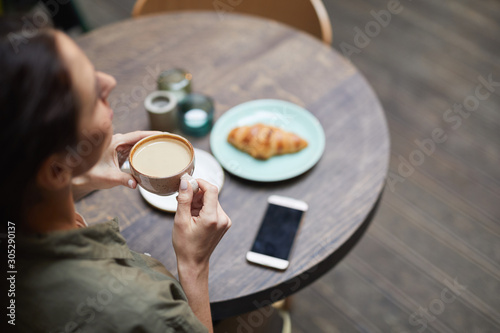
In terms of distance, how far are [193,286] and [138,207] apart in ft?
1.00

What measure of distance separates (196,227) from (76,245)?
0.22 m

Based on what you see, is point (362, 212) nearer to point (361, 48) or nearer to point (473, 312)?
point (473, 312)

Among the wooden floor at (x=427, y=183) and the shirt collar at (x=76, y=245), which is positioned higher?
the shirt collar at (x=76, y=245)

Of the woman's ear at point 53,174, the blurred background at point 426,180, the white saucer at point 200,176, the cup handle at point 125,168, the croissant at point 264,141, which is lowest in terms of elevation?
the blurred background at point 426,180

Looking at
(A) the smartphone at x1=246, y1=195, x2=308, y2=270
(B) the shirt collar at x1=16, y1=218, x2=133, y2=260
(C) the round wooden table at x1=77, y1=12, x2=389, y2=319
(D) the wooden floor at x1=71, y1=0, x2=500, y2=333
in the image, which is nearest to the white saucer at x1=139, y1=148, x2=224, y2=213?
(C) the round wooden table at x1=77, y1=12, x2=389, y2=319

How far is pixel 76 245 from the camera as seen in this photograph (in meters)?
0.74

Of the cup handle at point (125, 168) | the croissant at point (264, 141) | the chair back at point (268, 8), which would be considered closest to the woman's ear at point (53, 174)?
the cup handle at point (125, 168)

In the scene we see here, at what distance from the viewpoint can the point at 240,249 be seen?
Result: 40.8 inches

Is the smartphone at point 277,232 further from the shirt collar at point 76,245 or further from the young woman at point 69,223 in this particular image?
the shirt collar at point 76,245

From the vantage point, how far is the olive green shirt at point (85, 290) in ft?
2.32

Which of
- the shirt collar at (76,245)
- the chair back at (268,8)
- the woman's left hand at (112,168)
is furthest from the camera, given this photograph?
the chair back at (268,8)

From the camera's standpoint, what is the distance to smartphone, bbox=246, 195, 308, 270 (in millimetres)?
1010

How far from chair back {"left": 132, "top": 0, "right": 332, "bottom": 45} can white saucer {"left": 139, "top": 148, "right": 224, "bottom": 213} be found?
0.68m

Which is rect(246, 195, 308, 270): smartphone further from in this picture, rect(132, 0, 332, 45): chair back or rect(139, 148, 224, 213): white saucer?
rect(132, 0, 332, 45): chair back
